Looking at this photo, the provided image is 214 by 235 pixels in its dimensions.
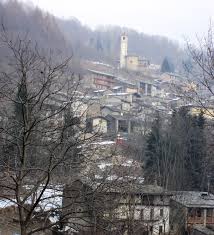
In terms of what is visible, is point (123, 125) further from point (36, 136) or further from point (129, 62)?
point (129, 62)

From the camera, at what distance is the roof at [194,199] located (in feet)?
49.0

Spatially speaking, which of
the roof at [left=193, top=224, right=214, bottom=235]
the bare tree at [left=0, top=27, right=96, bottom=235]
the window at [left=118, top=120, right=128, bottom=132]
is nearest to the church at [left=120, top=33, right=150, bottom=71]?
the window at [left=118, top=120, right=128, bottom=132]

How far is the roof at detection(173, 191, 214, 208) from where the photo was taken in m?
14.9

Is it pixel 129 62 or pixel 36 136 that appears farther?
pixel 129 62

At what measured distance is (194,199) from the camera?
15.3 metres

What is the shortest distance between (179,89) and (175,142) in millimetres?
14731

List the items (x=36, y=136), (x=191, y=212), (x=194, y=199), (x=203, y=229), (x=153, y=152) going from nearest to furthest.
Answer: (x=36, y=136) < (x=203, y=229) < (x=194, y=199) < (x=191, y=212) < (x=153, y=152)

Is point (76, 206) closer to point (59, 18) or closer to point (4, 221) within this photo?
point (4, 221)

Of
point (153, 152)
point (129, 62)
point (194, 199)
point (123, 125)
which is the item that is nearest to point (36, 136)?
point (194, 199)

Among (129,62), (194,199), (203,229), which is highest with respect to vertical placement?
(129,62)

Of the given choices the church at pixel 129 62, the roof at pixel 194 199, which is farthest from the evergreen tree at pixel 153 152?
the church at pixel 129 62

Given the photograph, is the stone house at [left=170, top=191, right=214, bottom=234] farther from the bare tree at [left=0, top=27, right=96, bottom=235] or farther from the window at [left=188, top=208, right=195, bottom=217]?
Answer: the bare tree at [left=0, top=27, right=96, bottom=235]

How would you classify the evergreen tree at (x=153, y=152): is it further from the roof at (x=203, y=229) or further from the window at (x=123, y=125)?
the roof at (x=203, y=229)

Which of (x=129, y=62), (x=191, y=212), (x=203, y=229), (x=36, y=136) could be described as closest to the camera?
(x=36, y=136)
